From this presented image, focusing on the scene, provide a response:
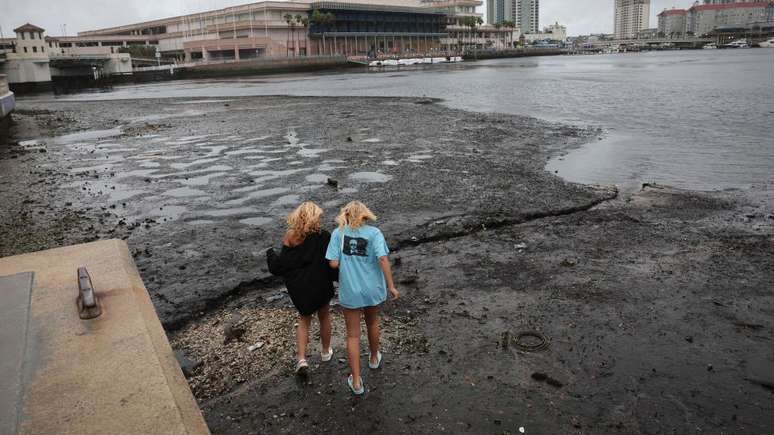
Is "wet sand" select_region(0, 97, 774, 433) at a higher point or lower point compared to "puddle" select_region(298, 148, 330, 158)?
lower

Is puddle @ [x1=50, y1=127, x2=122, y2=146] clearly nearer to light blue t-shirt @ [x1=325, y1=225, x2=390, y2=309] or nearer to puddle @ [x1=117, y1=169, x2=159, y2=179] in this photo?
puddle @ [x1=117, y1=169, x2=159, y2=179]

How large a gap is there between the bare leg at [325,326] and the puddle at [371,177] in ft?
26.2

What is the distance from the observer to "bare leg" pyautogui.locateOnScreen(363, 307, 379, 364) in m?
5.04

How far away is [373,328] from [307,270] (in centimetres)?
80

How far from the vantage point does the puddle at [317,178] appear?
13.4 metres

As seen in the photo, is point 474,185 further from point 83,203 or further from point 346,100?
point 346,100

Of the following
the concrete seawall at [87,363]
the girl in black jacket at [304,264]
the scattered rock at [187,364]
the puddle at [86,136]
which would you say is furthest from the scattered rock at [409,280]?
the puddle at [86,136]

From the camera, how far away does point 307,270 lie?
5.07 meters

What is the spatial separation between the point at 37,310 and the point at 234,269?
3.66 m

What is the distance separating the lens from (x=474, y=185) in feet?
41.0

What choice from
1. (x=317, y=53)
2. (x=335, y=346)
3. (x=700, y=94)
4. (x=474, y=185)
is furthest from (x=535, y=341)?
(x=317, y=53)

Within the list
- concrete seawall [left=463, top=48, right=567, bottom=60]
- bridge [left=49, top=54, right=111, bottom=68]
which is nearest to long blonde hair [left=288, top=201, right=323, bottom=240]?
bridge [left=49, top=54, right=111, bottom=68]

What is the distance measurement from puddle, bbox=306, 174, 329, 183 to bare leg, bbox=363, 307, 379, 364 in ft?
27.7

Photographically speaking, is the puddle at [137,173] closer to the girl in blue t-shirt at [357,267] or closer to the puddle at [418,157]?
the puddle at [418,157]
